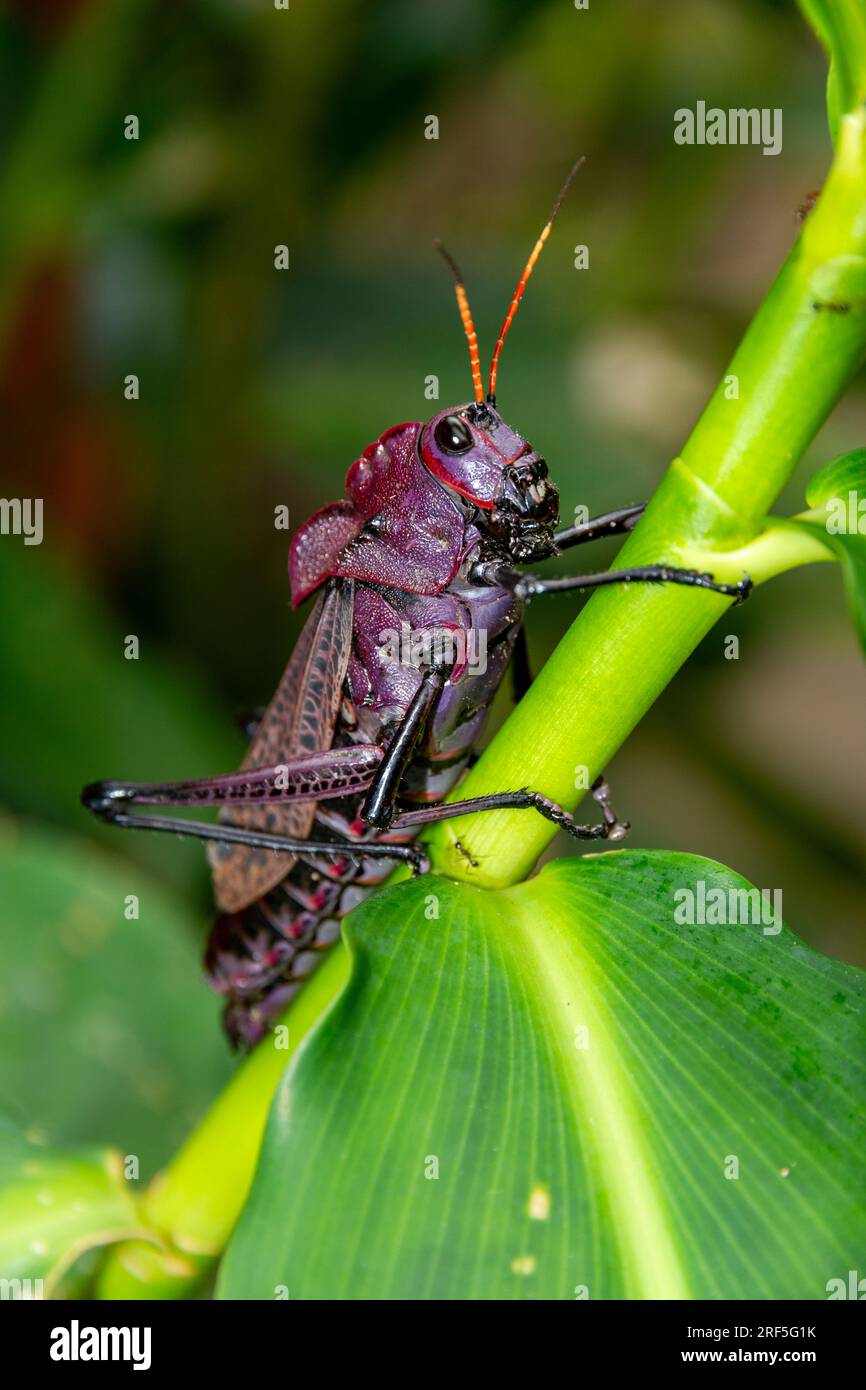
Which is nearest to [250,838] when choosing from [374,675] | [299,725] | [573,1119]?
[299,725]

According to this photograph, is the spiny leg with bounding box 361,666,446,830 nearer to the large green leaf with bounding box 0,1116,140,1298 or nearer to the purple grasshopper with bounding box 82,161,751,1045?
the purple grasshopper with bounding box 82,161,751,1045

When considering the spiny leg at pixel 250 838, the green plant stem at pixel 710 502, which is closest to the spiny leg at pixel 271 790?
the spiny leg at pixel 250 838

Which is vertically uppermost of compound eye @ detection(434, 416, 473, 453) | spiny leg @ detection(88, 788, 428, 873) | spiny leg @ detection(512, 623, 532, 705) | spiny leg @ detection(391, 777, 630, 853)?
compound eye @ detection(434, 416, 473, 453)

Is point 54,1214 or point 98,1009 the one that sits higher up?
point 98,1009

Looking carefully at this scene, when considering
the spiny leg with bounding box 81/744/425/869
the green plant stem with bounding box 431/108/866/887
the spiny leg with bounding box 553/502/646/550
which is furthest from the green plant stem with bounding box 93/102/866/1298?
the spiny leg with bounding box 553/502/646/550

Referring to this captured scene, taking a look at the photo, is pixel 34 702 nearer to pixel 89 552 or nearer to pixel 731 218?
pixel 89 552

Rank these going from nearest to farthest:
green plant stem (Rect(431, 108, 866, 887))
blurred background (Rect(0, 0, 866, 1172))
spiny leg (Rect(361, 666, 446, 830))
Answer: green plant stem (Rect(431, 108, 866, 887)) < spiny leg (Rect(361, 666, 446, 830)) < blurred background (Rect(0, 0, 866, 1172))

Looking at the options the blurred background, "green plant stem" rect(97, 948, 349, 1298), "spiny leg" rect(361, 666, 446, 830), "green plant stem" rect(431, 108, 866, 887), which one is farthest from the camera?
the blurred background

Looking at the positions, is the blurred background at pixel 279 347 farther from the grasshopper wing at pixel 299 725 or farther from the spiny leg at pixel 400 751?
the spiny leg at pixel 400 751

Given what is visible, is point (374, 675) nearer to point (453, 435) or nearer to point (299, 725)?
point (299, 725)
